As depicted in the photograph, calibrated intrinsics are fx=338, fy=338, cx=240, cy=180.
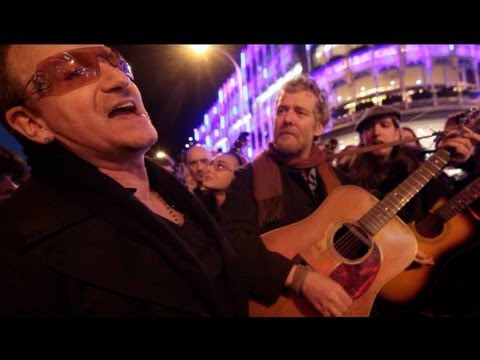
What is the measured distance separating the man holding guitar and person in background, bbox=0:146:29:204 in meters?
1.48

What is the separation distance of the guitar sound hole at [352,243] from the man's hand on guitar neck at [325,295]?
0.75ft

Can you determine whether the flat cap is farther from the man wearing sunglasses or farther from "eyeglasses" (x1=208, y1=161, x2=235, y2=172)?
the man wearing sunglasses

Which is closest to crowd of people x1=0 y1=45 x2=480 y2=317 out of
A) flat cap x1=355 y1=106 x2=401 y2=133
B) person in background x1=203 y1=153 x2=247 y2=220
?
flat cap x1=355 y1=106 x2=401 y2=133

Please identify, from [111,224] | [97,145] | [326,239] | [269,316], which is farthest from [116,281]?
[326,239]

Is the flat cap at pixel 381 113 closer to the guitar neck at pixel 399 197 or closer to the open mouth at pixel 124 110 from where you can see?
the guitar neck at pixel 399 197

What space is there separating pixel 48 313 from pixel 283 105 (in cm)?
182

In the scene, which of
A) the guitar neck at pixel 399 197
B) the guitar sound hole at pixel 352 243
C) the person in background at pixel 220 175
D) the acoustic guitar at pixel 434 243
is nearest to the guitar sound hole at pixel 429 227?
the acoustic guitar at pixel 434 243

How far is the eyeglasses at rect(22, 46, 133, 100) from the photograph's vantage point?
4.04ft

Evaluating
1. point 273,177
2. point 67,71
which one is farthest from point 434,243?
point 67,71

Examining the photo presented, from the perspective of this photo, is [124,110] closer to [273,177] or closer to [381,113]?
[273,177]

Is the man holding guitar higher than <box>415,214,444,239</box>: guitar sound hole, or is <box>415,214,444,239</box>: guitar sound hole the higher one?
the man holding guitar

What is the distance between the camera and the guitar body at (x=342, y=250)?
6.04 feet

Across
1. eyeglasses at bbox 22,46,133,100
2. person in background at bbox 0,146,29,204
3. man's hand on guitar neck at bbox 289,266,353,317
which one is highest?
eyeglasses at bbox 22,46,133,100

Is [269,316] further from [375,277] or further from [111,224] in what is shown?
[111,224]
